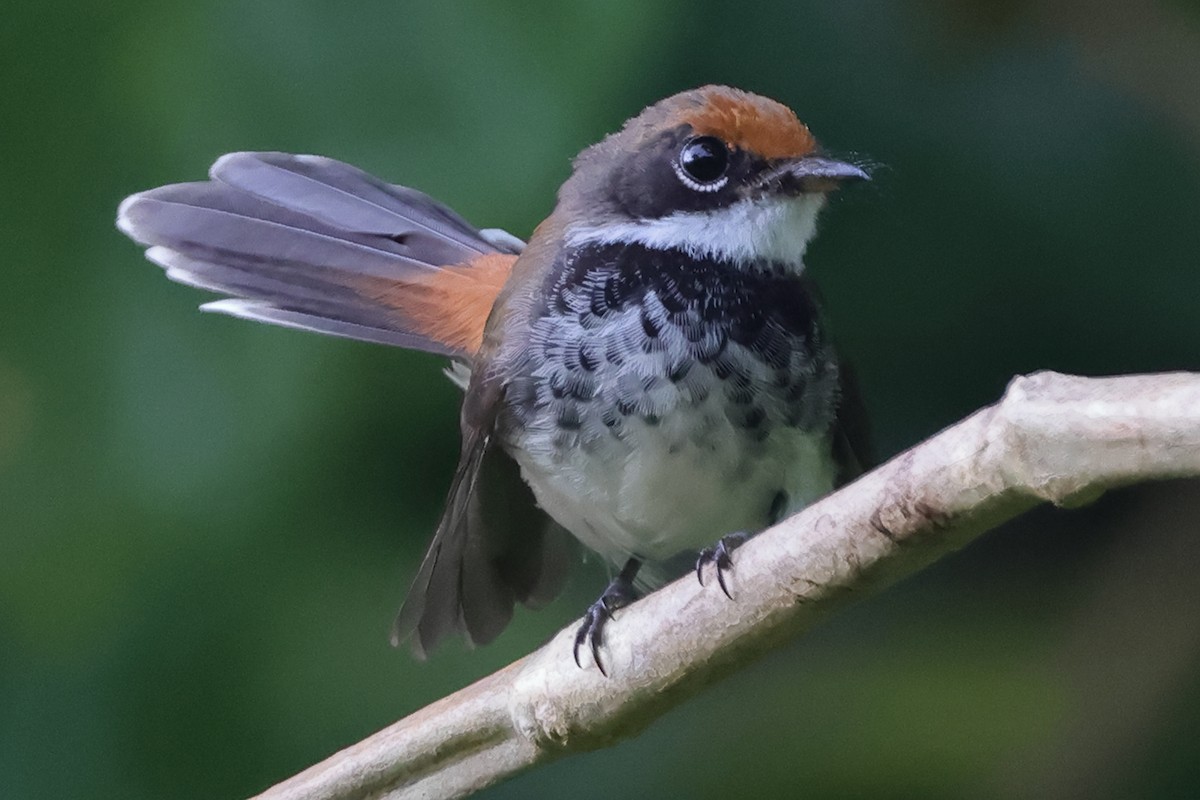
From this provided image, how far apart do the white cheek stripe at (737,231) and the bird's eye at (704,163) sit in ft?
0.12

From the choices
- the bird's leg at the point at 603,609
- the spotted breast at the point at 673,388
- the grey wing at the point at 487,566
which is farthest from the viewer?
the grey wing at the point at 487,566

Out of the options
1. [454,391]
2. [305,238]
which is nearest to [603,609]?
[454,391]

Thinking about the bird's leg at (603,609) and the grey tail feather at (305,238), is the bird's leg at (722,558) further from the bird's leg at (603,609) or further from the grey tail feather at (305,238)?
the grey tail feather at (305,238)

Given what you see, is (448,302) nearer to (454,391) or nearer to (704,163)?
(454,391)

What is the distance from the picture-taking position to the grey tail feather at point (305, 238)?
2332 mm

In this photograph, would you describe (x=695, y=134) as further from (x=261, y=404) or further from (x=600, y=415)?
(x=261, y=404)

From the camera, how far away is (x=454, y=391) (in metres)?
2.56

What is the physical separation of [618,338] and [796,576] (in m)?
0.59

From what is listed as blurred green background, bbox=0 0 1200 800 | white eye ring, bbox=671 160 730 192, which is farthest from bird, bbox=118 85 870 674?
blurred green background, bbox=0 0 1200 800

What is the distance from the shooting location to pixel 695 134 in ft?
6.63

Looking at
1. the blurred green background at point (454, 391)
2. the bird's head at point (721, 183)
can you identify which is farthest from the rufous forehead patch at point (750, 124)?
the blurred green background at point (454, 391)

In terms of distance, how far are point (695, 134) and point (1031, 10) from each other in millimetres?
965

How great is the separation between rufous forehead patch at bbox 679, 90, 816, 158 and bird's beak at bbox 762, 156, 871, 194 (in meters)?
0.02

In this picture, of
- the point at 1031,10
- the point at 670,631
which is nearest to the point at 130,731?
the point at 670,631
